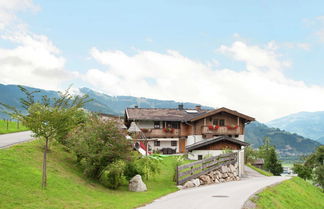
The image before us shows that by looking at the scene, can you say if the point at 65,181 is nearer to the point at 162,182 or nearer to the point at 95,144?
the point at 95,144

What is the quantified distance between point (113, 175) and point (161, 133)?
28.9 metres

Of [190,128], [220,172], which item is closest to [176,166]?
[220,172]

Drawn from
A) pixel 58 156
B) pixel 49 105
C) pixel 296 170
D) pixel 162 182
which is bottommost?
pixel 296 170

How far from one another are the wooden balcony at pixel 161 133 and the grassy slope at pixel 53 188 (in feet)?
82.0

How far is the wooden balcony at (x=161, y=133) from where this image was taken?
4806 centimetres

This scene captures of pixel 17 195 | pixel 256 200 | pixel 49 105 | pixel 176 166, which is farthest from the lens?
pixel 176 166

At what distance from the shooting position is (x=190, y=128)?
4881 cm

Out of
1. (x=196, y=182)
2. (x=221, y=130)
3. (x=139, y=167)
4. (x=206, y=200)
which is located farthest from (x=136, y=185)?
(x=221, y=130)

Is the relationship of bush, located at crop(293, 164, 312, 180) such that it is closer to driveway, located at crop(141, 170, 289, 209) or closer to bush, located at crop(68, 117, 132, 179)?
driveway, located at crop(141, 170, 289, 209)

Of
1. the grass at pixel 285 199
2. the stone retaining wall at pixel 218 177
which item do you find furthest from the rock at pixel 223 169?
the grass at pixel 285 199

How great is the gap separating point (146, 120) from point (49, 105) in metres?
32.2

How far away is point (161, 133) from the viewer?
48.9m

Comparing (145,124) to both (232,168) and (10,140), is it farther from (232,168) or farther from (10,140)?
(10,140)

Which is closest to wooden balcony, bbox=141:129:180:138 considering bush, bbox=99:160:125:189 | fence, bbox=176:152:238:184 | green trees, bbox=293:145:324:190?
fence, bbox=176:152:238:184
